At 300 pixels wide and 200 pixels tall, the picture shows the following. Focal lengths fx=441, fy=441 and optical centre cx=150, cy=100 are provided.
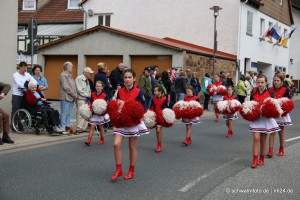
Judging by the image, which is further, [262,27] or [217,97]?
[262,27]

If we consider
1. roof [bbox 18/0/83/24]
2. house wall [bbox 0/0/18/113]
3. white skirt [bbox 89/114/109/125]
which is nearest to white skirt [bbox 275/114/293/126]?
white skirt [bbox 89/114/109/125]

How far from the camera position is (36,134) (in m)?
11.7

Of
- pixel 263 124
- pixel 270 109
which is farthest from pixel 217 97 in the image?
pixel 270 109

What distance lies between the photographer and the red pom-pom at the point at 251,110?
805cm

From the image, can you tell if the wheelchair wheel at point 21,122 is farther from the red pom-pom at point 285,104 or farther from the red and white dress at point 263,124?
the red pom-pom at point 285,104

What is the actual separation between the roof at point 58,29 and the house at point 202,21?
222cm

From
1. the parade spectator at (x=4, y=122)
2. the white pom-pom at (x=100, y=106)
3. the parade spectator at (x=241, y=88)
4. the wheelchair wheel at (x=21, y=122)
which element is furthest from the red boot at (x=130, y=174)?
the parade spectator at (x=241, y=88)

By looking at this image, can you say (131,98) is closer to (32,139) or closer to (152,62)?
(32,139)

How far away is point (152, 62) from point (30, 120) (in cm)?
1208

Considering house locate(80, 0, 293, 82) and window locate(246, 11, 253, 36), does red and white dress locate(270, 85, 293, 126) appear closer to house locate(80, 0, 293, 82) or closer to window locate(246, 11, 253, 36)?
house locate(80, 0, 293, 82)

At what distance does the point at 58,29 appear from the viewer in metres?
35.8

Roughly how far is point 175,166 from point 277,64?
32.0 meters

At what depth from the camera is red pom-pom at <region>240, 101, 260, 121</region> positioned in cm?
805

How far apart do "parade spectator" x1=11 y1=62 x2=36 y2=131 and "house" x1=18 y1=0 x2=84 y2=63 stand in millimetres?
22629
